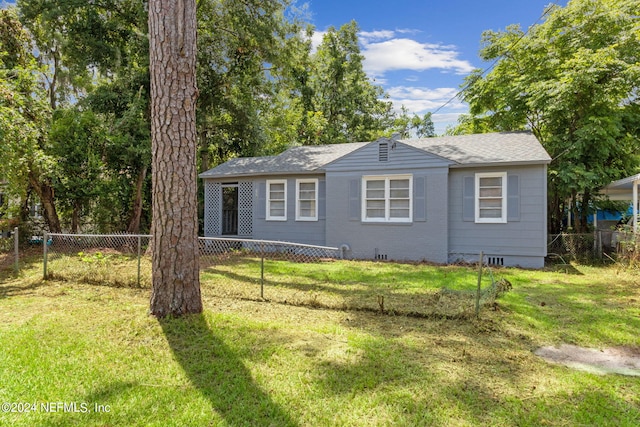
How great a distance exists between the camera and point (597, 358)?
12.5 ft

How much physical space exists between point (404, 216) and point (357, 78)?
17703mm

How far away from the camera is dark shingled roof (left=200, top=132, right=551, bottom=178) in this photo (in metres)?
10.0

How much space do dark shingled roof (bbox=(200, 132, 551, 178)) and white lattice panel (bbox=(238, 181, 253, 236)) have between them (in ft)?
1.88

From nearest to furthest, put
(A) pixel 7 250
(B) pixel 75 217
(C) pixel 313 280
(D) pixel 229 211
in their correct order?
(C) pixel 313 280 → (A) pixel 7 250 → (B) pixel 75 217 → (D) pixel 229 211

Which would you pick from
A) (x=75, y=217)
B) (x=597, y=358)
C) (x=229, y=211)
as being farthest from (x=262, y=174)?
(x=597, y=358)

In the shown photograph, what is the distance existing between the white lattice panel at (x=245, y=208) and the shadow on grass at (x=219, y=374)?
926 centimetres

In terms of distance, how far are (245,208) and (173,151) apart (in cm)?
932

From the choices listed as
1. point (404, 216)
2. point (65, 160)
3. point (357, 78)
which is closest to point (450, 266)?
point (404, 216)

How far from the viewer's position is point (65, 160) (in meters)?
12.2

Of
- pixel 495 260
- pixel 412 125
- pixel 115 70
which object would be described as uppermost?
pixel 412 125

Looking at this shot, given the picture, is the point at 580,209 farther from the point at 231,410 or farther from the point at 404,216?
the point at 231,410

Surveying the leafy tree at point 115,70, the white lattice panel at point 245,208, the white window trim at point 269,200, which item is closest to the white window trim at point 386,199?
the white window trim at point 269,200

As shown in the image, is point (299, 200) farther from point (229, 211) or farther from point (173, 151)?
point (173, 151)

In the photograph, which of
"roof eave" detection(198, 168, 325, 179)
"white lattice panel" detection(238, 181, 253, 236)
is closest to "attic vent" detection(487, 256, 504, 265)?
"roof eave" detection(198, 168, 325, 179)
